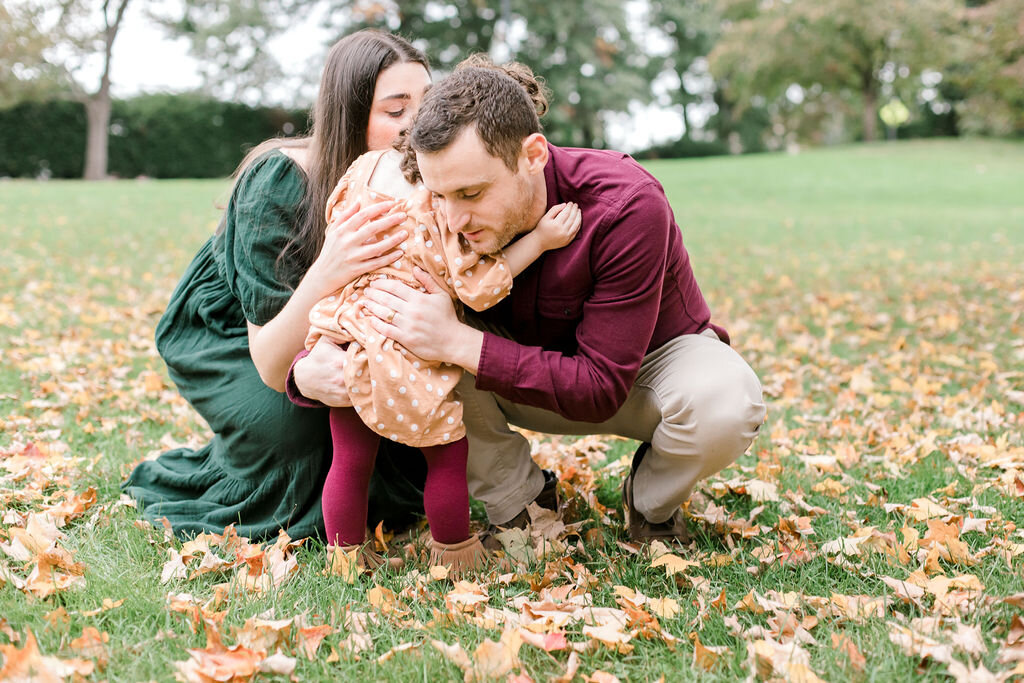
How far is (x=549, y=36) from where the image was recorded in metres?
31.8

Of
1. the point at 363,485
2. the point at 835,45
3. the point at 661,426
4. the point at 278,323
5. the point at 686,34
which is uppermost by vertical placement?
the point at 686,34

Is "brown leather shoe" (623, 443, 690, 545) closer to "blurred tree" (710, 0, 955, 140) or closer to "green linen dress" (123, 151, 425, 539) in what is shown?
"green linen dress" (123, 151, 425, 539)

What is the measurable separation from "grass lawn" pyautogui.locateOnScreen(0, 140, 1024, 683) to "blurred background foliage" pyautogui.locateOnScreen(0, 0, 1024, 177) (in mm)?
13442

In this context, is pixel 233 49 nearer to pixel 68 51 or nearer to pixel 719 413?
pixel 68 51

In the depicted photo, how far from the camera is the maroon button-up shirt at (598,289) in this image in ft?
7.98

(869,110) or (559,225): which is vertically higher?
(869,110)

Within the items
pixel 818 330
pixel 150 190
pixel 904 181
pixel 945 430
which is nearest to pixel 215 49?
pixel 150 190

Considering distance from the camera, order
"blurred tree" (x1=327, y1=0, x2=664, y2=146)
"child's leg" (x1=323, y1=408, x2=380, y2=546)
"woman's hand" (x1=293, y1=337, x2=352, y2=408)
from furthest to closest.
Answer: "blurred tree" (x1=327, y1=0, x2=664, y2=146)
"child's leg" (x1=323, y1=408, x2=380, y2=546)
"woman's hand" (x1=293, y1=337, x2=352, y2=408)

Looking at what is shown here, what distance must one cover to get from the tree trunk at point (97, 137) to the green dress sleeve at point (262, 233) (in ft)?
82.5

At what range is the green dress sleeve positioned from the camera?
9.21ft

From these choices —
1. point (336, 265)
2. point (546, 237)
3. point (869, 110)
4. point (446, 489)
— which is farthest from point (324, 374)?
point (869, 110)

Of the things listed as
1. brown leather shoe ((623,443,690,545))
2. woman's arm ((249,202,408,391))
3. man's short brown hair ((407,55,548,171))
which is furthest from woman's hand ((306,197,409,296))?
brown leather shoe ((623,443,690,545))

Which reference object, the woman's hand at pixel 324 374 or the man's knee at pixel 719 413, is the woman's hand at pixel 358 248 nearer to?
the woman's hand at pixel 324 374

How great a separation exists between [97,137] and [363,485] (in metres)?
26.1
